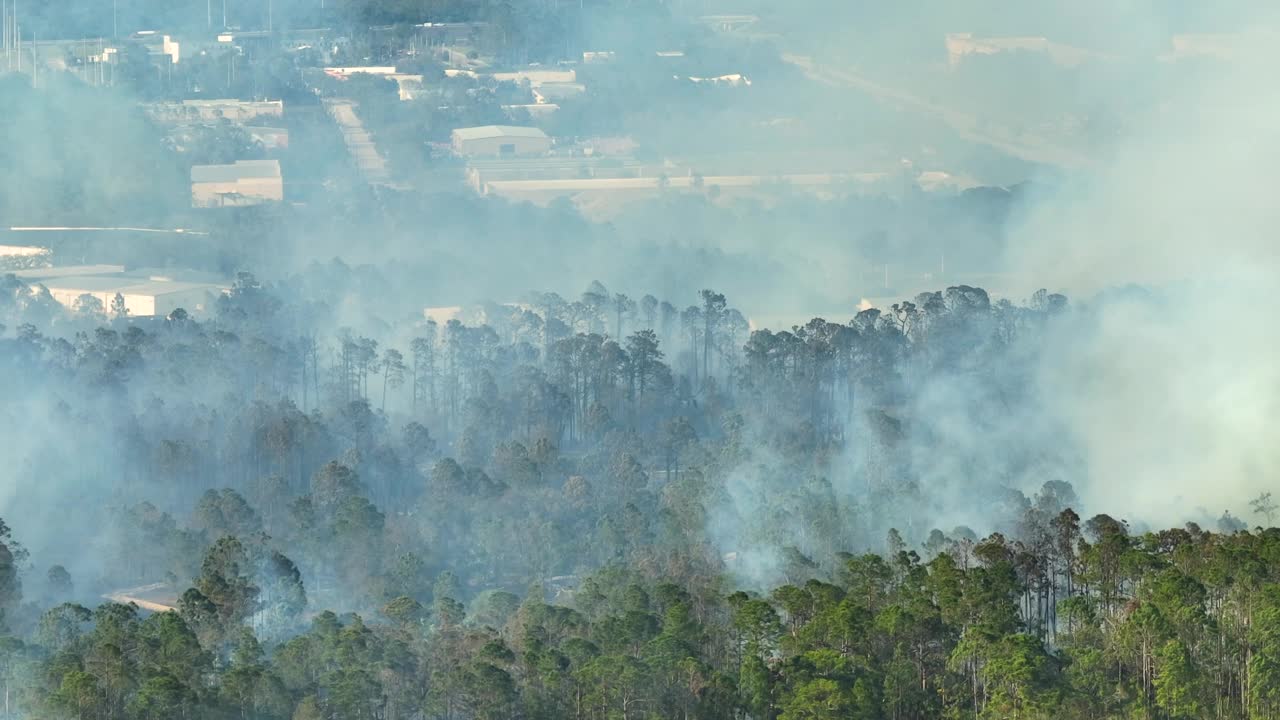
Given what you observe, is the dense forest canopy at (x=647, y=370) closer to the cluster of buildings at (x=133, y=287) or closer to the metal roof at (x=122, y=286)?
the cluster of buildings at (x=133, y=287)

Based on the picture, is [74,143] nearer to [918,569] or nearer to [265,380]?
[265,380]

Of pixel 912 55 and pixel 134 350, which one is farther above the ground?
pixel 912 55

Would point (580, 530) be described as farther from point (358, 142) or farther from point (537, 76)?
point (537, 76)

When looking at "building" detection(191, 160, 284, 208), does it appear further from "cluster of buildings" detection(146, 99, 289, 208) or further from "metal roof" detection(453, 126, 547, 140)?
"metal roof" detection(453, 126, 547, 140)

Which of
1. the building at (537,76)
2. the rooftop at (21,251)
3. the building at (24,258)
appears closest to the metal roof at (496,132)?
the building at (537,76)

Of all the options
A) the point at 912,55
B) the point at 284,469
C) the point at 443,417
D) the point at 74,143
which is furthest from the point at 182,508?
the point at 912,55

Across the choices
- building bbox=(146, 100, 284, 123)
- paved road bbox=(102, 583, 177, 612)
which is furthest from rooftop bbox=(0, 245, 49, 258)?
paved road bbox=(102, 583, 177, 612)
